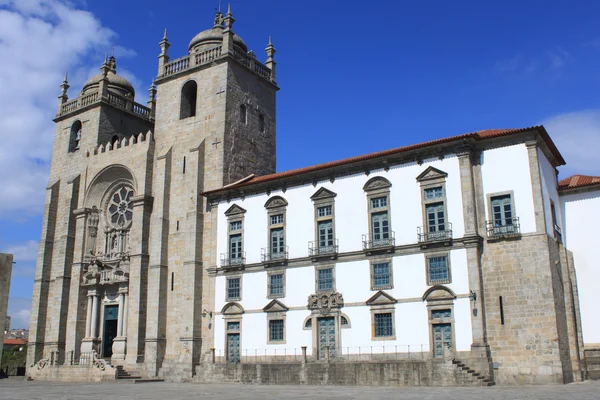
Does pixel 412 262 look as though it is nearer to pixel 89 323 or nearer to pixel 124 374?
pixel 124 374

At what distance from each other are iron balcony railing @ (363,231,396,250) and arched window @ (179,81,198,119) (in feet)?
50.9

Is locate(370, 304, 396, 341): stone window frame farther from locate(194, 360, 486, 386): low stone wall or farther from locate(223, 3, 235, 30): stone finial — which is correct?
locate(223, 3, 235, 30): stone finial

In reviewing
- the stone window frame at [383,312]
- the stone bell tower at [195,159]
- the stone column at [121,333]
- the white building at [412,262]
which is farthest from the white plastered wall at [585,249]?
the stone column at [121,333]

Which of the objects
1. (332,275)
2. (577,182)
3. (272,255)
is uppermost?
(577,182)

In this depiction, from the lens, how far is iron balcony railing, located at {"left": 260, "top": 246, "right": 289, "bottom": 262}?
29.0m

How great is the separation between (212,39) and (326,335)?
2063cm

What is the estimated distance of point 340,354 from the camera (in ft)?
A: 86.5

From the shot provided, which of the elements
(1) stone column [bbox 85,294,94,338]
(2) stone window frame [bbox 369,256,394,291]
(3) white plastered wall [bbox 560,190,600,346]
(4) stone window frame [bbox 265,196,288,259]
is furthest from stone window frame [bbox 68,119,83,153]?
(3) white plastered wall [bbox 560,190,600,346]

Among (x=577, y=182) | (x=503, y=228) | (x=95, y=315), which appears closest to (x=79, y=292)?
(x=95, y=315)

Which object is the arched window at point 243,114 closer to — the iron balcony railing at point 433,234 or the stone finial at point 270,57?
the stone finial at point 270,57

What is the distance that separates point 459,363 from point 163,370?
52.4ft

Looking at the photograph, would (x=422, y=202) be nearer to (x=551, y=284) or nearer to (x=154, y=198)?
(x=551, y=284)

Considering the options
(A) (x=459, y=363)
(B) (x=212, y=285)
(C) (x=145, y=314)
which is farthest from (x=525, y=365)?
(C) (x=145, y=314)

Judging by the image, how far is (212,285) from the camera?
31.2 meters
